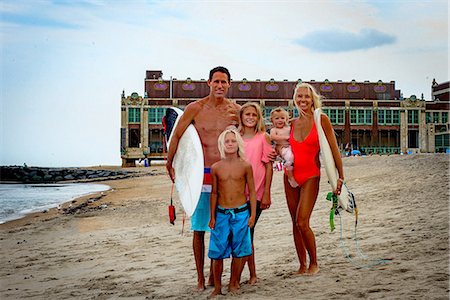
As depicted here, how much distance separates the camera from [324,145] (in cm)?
525

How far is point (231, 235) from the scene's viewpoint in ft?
16.1

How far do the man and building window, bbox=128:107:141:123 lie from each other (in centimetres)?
5012

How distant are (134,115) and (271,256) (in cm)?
4963

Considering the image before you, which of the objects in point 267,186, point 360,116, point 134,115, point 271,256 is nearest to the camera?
point 267,186

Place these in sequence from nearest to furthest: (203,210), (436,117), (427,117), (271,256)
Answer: (203,210) < (271,256) < (427,117) < (436,117)

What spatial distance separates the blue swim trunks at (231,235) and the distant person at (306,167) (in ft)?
2.22

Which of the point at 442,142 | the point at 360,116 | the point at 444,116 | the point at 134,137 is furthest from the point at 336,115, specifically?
the point at 134,137

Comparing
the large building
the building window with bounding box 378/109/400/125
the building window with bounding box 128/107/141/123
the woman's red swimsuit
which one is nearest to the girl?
the woman's red swimsuit

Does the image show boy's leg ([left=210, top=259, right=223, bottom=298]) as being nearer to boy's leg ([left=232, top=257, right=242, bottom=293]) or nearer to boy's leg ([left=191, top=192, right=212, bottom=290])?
boy's leg ([left=232, top=257, right=242, bottom=293])

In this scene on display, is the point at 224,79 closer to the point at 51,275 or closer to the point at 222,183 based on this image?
the point at 222,183

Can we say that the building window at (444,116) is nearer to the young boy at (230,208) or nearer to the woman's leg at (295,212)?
the woman's leg at (295,212)

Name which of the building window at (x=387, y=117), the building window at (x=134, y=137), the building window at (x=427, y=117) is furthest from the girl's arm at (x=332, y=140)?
the building window at (x=427, y=117)

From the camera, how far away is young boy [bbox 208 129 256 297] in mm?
4844

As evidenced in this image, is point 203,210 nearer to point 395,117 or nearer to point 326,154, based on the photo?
point 326,154
